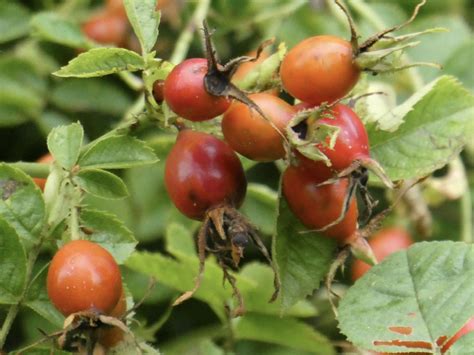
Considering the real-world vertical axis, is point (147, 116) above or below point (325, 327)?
above

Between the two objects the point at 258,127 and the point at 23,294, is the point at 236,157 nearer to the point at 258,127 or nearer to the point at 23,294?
the point at 258,127

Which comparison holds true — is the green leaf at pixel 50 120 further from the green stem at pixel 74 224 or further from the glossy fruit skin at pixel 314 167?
the glossy fruit skin at pixel 314 167

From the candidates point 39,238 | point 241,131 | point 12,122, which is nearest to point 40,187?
point 39,238

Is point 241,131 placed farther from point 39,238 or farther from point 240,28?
point 240,28

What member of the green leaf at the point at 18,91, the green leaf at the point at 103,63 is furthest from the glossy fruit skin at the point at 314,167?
the green leaf at the point at 18,91

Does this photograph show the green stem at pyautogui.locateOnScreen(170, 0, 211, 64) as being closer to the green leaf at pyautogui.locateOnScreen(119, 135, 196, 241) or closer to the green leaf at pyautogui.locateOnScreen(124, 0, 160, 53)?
the green leaf at pyautogui.locateOnScreen(119, 135, 196, 241)

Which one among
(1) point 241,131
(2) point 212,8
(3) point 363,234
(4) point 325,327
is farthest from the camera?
(2) point 212,8

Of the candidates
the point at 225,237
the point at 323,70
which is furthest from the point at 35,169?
the point at 323,70

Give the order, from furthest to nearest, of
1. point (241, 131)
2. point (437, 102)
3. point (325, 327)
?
point (325, 327) → point (437, 102) → point (241, 131)
